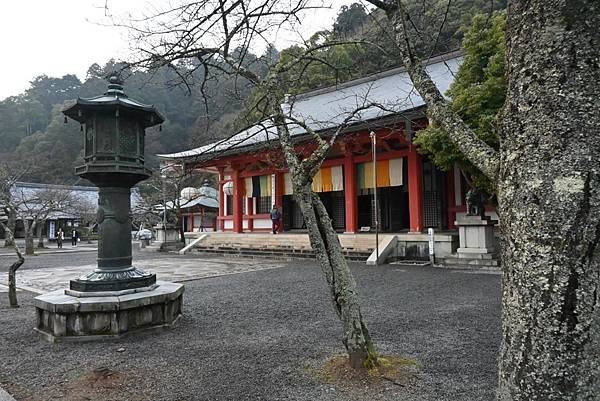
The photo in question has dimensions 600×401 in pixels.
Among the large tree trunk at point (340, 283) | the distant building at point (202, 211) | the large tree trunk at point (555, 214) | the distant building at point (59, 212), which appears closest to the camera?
the large tree trunk at point (555, 214)

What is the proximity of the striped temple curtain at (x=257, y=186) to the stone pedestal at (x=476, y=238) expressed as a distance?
8830 millimetres

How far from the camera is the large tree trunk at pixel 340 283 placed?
3229 millimetres

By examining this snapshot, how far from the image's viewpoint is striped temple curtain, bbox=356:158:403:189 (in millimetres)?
13492

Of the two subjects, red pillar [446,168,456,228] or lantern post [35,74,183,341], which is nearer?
lantern post [35,74,183,341]

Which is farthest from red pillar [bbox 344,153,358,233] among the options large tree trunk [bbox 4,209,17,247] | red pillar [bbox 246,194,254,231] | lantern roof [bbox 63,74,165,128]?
large tree trunk [bbox 4,209,17,247]

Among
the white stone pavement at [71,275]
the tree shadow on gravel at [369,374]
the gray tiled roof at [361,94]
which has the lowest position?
the white stone pavement at [71,275]

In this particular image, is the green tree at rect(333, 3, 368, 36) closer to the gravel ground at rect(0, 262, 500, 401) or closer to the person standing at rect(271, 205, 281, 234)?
the gravel ground at rect(0, 262, 500, 401)

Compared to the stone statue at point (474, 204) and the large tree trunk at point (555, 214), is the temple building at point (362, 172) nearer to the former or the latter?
the stone statue at point (474, 204)

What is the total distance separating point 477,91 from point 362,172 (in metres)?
5.67

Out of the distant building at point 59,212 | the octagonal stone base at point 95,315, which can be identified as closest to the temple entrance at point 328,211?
the octagonal stone base at point 95,315

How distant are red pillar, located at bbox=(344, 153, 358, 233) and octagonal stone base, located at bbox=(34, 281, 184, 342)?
9727 millimetres

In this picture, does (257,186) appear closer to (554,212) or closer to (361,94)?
(361,94)

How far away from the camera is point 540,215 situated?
1.31 metres

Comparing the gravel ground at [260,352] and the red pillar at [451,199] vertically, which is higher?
the red pillar at [451,199]
